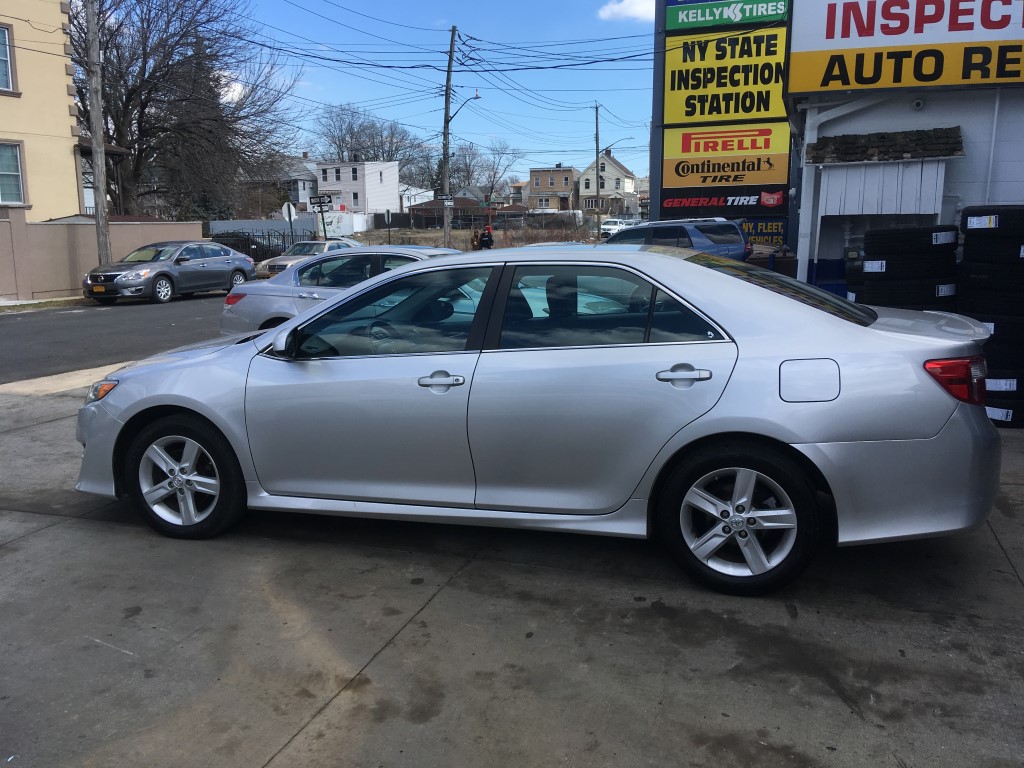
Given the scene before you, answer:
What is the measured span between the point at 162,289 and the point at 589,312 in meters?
19.8

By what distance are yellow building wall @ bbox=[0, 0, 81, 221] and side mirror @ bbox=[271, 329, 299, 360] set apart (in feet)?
78.9

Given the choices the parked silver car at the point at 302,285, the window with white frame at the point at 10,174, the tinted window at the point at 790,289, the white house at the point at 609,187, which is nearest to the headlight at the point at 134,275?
the window with white frame at the point at 10,174

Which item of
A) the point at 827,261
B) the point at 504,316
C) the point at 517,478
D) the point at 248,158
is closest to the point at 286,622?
the point at 517,478

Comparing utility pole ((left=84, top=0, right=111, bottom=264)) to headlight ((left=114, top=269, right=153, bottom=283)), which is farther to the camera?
utility pole ((left=84, top=0, right=111, bottom=264))

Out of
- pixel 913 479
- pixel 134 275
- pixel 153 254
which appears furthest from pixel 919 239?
pixel 153 254

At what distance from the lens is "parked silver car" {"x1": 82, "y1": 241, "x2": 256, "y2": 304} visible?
20.6 metres

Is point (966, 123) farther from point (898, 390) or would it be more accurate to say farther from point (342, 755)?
point (342, 755)

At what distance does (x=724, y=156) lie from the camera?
22.6 metres

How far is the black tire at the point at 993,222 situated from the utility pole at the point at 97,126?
20808 millimetres

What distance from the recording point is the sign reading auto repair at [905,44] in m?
8.55

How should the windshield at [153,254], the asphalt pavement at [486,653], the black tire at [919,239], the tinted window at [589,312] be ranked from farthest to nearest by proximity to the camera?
the windshield at [153,254] < the black tire at [919,239] < the tinted window at [589,312] < the asphalt pavement at [486,653]

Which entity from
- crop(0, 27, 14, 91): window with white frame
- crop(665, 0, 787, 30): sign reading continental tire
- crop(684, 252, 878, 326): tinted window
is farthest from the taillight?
crop(0, 27, 14, 91): window with white frame

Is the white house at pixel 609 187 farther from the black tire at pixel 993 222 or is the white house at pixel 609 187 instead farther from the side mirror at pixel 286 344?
the side mirror at pixel 286 344

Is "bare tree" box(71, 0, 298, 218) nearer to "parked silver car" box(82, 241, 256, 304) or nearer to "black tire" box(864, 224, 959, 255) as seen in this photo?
"parked silver car" box(82, 241, 256, 304)
